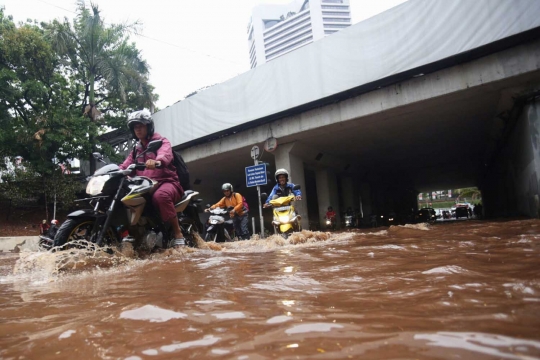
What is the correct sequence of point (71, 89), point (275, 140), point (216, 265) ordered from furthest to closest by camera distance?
point (71, 89) → point (275, 140) → point (216, 265)

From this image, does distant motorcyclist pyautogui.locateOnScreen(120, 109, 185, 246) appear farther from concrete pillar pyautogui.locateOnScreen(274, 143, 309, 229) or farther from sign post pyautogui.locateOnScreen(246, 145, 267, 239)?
concrete pillar pyautogui.locateOnScreen(274, 143, 309, 229)

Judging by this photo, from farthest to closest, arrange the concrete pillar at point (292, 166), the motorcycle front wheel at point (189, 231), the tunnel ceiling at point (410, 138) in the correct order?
the concrete pillar at point (292, 166), the tunnel ceiling at point (410, 138), the motorcycle front wheel at point (189, 231)

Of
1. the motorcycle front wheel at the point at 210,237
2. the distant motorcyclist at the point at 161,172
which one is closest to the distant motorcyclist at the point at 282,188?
the motorcycle front wheel at the point at 210,237

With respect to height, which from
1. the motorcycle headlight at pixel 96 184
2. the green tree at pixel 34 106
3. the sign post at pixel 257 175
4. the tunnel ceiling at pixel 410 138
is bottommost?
the motorcycle headlight at pixel 96 184

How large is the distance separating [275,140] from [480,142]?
36.1 ft

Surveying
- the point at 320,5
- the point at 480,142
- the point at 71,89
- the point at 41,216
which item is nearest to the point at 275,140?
the point at 480,142

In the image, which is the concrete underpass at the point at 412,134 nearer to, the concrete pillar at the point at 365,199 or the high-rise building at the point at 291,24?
the concrete pillar at the point at 365,199

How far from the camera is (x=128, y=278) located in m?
2.58

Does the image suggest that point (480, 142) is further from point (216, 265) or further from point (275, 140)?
point (216, 265)

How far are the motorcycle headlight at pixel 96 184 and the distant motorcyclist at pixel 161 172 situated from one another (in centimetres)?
48

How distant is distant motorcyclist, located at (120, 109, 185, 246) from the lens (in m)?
3.96

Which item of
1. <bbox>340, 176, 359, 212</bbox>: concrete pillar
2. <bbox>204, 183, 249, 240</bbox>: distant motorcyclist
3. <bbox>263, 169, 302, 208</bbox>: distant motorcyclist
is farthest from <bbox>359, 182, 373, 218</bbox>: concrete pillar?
<bbox>263, 169, 302, 208</bbox>: distant motorcyclist

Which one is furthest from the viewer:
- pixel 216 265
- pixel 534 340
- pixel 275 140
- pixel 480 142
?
pixel 480 142

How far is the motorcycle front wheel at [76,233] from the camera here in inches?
131
